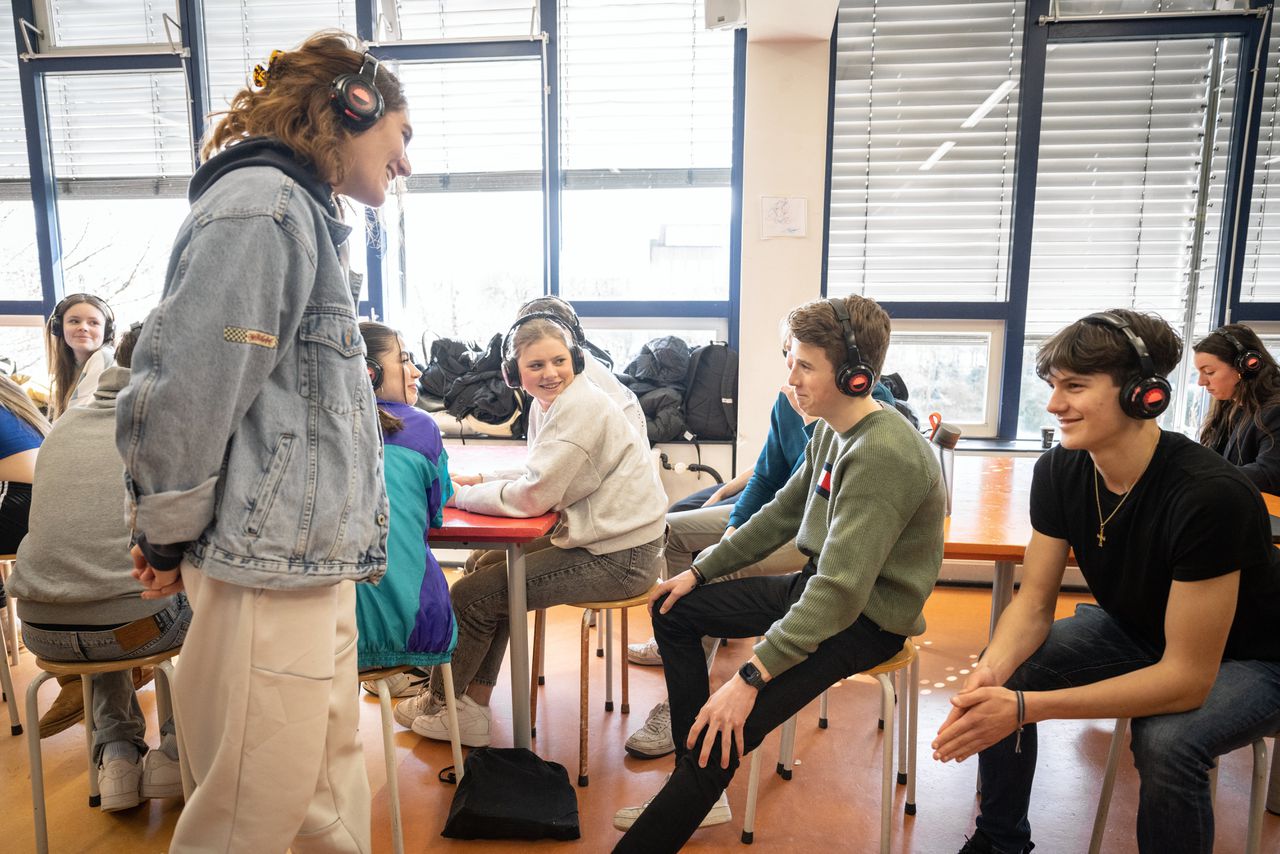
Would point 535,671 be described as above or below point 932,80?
below

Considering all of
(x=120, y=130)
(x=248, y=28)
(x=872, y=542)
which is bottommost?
(x=872, y=542)

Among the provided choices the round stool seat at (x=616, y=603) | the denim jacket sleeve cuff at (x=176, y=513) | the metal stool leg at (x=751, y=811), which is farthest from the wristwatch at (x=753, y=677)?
the denim jacket sleeve cuff at (x=176, y=513)

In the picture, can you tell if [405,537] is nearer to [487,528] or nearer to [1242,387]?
[487,528]

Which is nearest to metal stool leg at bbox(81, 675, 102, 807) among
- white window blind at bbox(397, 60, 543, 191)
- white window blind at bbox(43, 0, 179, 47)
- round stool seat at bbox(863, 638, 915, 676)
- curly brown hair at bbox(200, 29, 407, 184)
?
curly brown hair at bbox(200, 29, 407, 184)

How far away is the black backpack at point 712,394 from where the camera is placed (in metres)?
3.74

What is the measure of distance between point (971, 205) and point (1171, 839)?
3.16m

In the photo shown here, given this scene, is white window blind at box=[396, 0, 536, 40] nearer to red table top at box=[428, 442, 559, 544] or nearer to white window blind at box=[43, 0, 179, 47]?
white window blind at box=[43, 0, 179, 47]

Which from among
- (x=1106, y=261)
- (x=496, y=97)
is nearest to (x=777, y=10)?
(x=496, y=97)

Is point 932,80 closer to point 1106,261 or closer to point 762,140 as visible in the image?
point 762,140

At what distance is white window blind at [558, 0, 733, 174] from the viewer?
389 cm

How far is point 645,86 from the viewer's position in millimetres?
3957

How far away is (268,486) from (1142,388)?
1369mm

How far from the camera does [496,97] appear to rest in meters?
4.06

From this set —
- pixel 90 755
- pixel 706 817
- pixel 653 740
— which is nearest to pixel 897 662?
pixel 706 817
